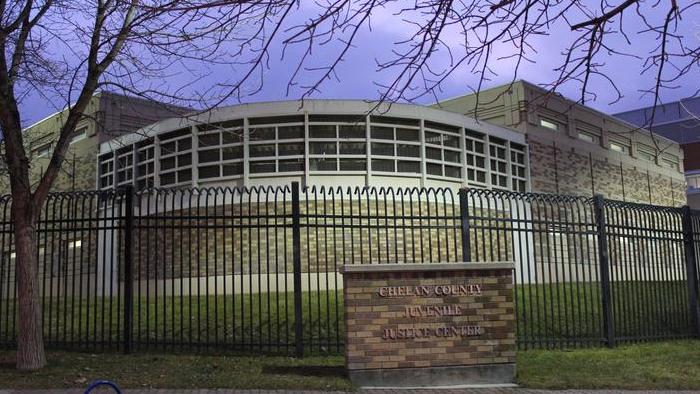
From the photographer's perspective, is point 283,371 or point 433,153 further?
point 433,153

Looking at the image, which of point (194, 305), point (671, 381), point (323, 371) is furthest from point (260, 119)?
point (671, 381)

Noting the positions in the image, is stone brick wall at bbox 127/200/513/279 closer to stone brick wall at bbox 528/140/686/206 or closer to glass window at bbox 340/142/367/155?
glass window at bbox 340/142/367/155

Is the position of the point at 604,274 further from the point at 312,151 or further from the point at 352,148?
the point at 312,151

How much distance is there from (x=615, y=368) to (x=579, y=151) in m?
22.9

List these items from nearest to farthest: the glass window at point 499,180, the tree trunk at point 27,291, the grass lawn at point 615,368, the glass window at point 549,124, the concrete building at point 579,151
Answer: the grass lawn at point 615,368
the tree trunk at point 27,291
the glass window at point 499,180
the concrete building at point 579,151
the glass window at point 549,124

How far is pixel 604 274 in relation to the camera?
38.2ft

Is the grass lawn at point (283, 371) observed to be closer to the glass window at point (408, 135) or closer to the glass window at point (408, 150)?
the glass window at point (408, 150)

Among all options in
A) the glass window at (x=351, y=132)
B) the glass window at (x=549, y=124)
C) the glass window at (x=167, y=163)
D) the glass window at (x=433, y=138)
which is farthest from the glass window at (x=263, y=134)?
the glass window at (x=549, y=124)

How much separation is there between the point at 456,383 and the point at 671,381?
9.56 feet

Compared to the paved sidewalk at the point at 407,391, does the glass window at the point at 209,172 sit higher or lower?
higher

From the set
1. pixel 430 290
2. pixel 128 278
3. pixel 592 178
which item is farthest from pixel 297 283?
pixel 592 178

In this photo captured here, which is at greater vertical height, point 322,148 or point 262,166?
point 322,148

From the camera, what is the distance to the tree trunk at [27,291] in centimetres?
902

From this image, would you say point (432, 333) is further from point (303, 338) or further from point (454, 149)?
point (454, 149)
